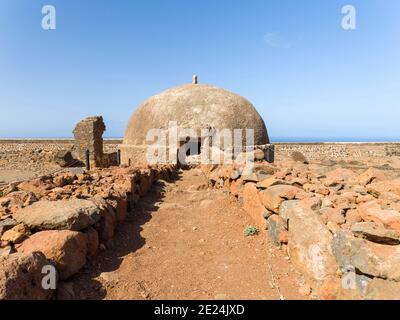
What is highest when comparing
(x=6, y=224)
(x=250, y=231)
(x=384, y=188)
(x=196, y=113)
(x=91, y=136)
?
(x=196, y=113)

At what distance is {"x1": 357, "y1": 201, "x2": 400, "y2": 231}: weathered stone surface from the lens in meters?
2.75

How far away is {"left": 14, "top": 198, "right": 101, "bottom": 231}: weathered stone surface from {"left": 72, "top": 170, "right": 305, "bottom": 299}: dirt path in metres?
0.52

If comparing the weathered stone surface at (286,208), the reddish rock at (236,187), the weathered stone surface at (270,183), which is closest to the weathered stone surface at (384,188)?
the weathered stone surface at (286,208)

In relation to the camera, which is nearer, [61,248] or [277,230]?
[61,248]

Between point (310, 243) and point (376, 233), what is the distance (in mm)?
842

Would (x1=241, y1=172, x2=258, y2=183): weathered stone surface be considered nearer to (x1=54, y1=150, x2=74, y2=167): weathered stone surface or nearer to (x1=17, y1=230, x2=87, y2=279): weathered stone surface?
(x1=17, y1=230, x2=87, y2=279): weathered stone surface

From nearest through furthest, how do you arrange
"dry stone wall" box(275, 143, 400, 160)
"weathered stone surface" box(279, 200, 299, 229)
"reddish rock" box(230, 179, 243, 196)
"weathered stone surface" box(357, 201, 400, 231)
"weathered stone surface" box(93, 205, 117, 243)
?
"weathered stone surface" box(357, 201, 400, 231)
"weathered stone surface" box(279, 200, 299, 229)
"weathered stone surface" box(93, 205, 117, 243)
"reddish rock" box(230, 179, 243, 196)
"dry stone wall" box(275, 143, 400, 160)

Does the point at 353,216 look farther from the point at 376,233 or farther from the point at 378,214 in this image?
the point at 376,233

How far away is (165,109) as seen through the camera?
15.0 meters

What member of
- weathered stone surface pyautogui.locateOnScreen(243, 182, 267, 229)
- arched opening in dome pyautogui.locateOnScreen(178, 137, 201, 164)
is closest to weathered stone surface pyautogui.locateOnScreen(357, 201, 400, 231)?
weathered stone surface pyautogui.locateOnScreen(243, 182, 267, 229)

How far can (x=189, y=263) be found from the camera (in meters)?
3.95

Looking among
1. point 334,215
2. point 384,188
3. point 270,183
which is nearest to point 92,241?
point 270,183
